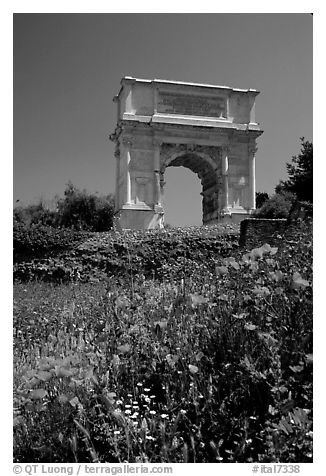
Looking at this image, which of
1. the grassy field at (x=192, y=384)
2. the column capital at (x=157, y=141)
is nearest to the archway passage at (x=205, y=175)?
the column capital at (x=157, y=141)

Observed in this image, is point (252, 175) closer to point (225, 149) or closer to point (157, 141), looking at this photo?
point (225, 149)

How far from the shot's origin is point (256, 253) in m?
3.53

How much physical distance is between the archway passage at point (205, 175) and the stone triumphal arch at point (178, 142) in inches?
2.7

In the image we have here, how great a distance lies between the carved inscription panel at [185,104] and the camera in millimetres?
28484

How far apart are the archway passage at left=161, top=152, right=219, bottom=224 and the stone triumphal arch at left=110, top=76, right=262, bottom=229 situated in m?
0.07

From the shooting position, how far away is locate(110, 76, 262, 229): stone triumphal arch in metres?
28.4

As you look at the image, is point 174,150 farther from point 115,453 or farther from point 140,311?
point 115,453

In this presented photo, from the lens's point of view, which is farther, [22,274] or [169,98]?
[169,98]

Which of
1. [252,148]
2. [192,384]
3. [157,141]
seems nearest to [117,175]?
[157,141]

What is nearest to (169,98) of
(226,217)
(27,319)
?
(226,217)

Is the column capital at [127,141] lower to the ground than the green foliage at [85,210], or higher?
higher

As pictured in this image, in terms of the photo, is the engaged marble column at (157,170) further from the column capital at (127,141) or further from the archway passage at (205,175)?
the column capital at (127,141)

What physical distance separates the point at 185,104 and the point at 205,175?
5.27m
